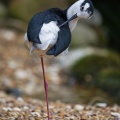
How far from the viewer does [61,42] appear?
94.3 inches

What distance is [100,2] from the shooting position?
5.71m

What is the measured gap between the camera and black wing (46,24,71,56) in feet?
7.72

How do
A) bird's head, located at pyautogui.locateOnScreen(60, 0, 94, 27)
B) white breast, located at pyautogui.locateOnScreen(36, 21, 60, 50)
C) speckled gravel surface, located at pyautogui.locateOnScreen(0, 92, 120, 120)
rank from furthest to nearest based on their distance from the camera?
speckled gravel surface, located at pyautogui.locateOnScreen(0, 92, 120, 120) → bird's head, located at pyautogui.locateOnScreen(60, 0, 94, 27) → white breast, located at pyautogui.locateOnScreen(36, 21, 60, 50)

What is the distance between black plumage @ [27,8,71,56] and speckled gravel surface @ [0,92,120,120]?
61cm

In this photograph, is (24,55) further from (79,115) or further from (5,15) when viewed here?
(79,115)

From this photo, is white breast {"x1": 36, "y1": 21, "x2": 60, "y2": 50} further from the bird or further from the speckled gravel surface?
the speckled gravel surface

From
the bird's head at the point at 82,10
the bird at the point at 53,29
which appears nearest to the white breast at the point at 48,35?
the bird at the point at 53,29

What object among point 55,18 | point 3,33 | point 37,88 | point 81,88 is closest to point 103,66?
point 81,88

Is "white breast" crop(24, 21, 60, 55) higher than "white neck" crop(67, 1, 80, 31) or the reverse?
the reverse

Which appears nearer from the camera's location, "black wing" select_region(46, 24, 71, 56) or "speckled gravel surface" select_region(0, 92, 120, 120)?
"black wing" select_region(46, 24, 71, 56)

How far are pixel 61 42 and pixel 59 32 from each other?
0.06 metres

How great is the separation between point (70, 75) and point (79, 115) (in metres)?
2.37

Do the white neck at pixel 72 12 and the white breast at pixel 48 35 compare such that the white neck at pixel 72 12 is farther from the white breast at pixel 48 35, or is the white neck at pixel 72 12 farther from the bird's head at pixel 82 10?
the white breast at pixel 48 35

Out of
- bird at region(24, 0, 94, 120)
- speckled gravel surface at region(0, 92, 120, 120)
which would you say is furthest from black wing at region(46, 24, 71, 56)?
speckled gravel surface at region(0, 92, 120, 120)
